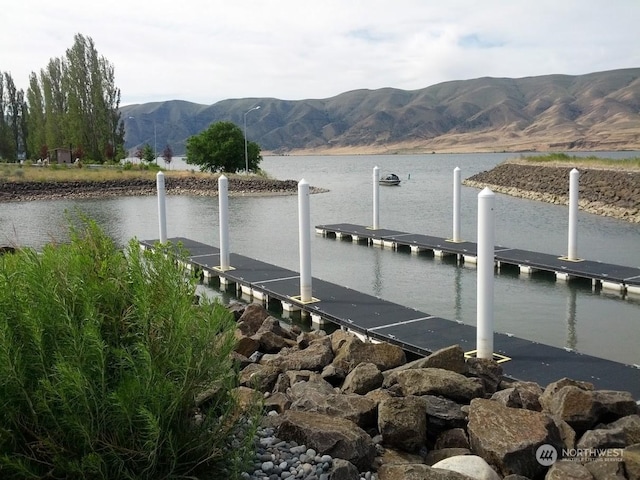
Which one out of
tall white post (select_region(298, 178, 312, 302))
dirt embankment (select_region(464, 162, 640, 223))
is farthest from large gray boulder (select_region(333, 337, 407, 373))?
dirt embankment (select_region(464, 162, 640, 223))

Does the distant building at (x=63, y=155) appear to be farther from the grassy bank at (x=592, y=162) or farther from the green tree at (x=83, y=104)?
the grassy bank at (x=592, y=162)

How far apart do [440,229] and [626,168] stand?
1581 centimetres

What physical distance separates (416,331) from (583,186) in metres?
27.4

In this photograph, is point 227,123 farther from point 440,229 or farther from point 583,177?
point 440,229

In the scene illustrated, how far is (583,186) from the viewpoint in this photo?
33969mm

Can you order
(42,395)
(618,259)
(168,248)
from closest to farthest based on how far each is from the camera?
(42,395), (168,248), (618,259)

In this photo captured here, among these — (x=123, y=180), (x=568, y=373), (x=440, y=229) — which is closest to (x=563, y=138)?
(x=123, y=180)

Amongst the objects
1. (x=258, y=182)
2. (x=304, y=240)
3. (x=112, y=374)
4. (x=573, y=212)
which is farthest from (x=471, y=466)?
(x=258, y=182)

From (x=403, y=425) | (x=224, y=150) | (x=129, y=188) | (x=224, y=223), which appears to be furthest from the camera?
(x=224, y=150)

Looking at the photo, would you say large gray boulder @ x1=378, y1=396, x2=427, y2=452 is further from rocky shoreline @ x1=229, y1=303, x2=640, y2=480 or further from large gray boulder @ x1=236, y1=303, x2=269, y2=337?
large gray boulder @ x1=236, y1=303, x2=269, y2=337

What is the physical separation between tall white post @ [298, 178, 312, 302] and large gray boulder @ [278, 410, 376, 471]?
22.5 feet

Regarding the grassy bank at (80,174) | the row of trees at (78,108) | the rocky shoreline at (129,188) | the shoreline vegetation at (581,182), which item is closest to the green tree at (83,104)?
the row of trees at (78,108)

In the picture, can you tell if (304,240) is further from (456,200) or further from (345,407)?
(456,200)

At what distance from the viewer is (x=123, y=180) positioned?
5203cm
